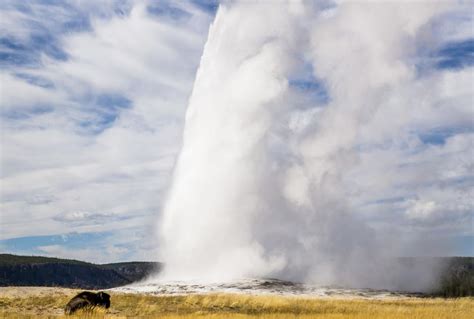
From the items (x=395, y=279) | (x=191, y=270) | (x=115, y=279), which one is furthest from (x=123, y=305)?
(x=115, y=279)

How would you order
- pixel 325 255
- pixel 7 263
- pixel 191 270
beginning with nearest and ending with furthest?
pixel 191 270
pixel 325 255
pixel 7 263

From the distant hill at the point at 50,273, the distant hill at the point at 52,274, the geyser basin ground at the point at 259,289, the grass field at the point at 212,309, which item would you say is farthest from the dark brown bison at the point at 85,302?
the distant hill at the point at 50,273

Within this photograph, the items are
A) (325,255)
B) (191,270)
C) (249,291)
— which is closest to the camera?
(249,291)

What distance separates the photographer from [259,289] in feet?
143

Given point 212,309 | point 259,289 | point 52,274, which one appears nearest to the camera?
point 212,309

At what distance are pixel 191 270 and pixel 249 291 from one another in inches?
451

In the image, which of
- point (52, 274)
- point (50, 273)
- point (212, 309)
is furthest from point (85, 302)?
point (50, 273)

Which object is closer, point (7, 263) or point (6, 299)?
point (6, 299)

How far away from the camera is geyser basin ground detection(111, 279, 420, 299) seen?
4109 centimetres

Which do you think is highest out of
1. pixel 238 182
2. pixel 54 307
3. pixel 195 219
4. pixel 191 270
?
pixel 238 182

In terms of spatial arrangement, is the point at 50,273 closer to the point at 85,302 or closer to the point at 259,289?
the point at 259,289

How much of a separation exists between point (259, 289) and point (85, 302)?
74.8ft

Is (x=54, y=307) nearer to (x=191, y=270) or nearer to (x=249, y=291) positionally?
(x=249, y=291)

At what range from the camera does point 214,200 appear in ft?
179
